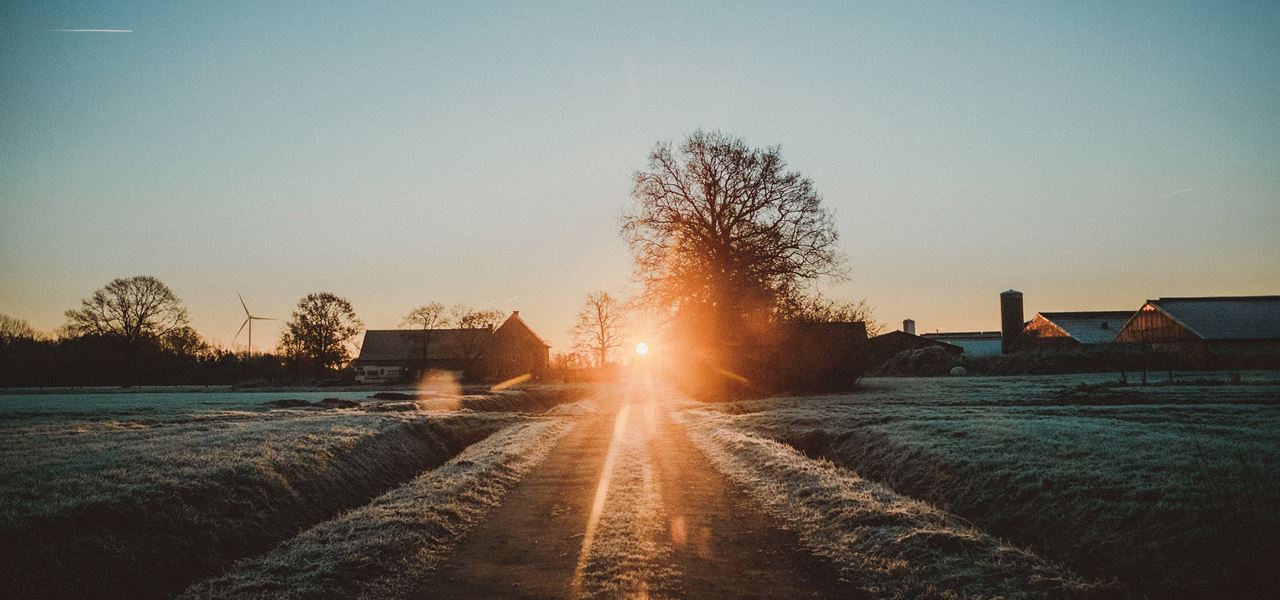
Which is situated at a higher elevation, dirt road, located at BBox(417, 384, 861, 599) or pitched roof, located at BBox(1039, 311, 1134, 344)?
pitched roof, located at BBox(1039, 311, 1134, 344)

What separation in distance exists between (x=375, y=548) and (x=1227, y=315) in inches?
3126

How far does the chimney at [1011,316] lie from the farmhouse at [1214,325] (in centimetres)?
2016

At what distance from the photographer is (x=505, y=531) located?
9297 millimetres

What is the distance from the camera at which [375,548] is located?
8086 mm

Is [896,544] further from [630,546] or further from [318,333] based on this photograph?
[318,333]

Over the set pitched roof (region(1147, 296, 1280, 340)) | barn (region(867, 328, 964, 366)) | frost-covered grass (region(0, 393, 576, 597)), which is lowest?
frost-covered grass (region(0, 393, 576, 597))

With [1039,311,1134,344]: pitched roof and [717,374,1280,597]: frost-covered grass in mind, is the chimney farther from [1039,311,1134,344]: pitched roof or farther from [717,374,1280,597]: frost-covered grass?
[717,374,1280,597]: frost-covered grass

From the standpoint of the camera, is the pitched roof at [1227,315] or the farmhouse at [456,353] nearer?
the pitched roof at [1227,315]

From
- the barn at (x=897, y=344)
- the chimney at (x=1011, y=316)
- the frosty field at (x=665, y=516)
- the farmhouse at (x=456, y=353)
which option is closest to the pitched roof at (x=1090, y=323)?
the chimney at (x=1011, y=316)

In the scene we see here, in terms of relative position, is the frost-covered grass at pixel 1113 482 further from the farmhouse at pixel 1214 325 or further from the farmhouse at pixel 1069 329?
the farmhouse at pixel 1069 329

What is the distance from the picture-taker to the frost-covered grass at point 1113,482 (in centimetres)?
673

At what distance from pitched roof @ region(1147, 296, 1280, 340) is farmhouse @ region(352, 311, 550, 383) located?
212 feet

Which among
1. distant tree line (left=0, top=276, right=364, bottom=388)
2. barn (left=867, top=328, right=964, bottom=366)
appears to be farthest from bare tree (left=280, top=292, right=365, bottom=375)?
barn (left=867, top=328, right=964, bottom=366)

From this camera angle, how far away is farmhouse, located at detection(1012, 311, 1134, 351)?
77.3 m
